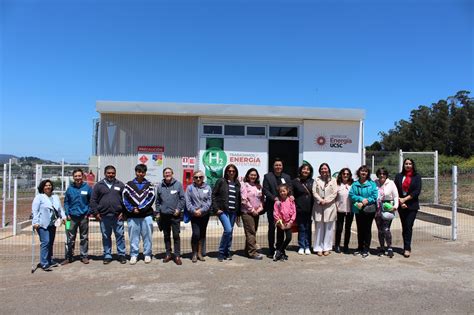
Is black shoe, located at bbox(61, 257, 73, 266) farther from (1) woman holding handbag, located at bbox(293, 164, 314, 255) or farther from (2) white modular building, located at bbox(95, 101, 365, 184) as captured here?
(2) white modular building, located at bbox(95, 101, 365, 184)

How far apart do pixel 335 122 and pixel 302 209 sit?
17.0ft

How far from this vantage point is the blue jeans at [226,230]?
7.12m

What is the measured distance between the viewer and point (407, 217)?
7.63 metres

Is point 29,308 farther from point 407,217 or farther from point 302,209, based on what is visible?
point 407,217

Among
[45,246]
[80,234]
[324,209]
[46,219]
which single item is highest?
[324,209]

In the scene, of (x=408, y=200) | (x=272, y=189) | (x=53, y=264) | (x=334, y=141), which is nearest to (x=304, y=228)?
(x=272, y=189)

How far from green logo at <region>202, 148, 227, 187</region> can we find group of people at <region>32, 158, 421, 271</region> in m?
4.11

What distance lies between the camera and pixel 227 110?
11328mm

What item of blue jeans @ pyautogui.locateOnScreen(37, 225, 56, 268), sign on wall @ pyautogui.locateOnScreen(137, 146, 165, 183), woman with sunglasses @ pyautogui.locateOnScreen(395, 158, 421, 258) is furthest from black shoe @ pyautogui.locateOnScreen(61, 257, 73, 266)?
woman with sunglasses @ pyautogui.locateOnScreen(395, 158, 421, 258)

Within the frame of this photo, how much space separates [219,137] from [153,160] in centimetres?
198

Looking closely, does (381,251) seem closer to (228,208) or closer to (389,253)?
(389,253)

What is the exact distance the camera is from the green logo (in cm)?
1155

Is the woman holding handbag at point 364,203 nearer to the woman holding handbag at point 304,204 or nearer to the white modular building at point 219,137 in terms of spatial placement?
the woman holding handbag at point 304,204

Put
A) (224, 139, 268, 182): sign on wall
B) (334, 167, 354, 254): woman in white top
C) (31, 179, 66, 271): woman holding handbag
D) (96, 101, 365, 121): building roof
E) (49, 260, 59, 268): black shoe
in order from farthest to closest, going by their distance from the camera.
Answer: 1. (224, 139, 268, 182): sign on wall
2. (96, 101, 365, 121): building roof
3. (334, 167, 354, 254): woman in white top
4. (49, 260, 59, 268): black shoe
5. (31, 179, 66, 271): woman holding handbag
